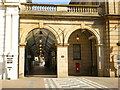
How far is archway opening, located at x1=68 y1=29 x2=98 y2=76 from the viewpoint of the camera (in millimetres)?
18547

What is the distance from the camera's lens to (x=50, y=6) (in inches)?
637

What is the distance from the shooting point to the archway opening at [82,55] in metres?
18.5

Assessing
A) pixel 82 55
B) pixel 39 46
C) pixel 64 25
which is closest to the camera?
pixel 64 25

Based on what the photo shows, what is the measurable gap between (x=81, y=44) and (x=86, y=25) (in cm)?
331

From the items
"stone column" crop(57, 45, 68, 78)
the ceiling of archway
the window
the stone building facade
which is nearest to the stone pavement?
the stone building facade

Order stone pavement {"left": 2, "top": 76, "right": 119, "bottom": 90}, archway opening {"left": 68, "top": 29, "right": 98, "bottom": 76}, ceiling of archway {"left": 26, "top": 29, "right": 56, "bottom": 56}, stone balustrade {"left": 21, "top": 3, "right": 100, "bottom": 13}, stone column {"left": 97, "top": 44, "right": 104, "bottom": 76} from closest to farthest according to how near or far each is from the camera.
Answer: stone pavement {"left": 2, "top": 76, "right": 119, "bottom": 90} < stone balustrade {"left": 21, "top": 3, "right": 100, "bottom": 13} < stone column {"left": 97, "top": 44, "right": 104, "bottom": 76} < archway opening {"left": 68, "top": 29, "right": 98, "bottom": 76} < ceiling of archway {"left": 26, "top": 29, "right": 56, "bottom": 56}

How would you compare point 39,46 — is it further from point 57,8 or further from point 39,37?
point 57,8

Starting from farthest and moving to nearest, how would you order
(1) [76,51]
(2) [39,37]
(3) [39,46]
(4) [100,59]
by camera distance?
(3) [39,46]
(2) [39,37]
(1) [76,51]
(4) [100,59]

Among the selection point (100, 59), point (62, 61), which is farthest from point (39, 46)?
point (100, 59)

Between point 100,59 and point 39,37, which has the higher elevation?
point 39,37

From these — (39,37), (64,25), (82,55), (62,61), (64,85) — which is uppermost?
(64,25)

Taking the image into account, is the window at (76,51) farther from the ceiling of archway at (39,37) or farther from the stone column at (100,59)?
the stone column at (100,59)

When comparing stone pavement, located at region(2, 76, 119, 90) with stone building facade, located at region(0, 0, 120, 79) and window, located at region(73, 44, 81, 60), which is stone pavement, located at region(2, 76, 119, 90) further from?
window, located at region(73, 44, 81, 60)

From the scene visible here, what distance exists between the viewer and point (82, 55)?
1895 cm
